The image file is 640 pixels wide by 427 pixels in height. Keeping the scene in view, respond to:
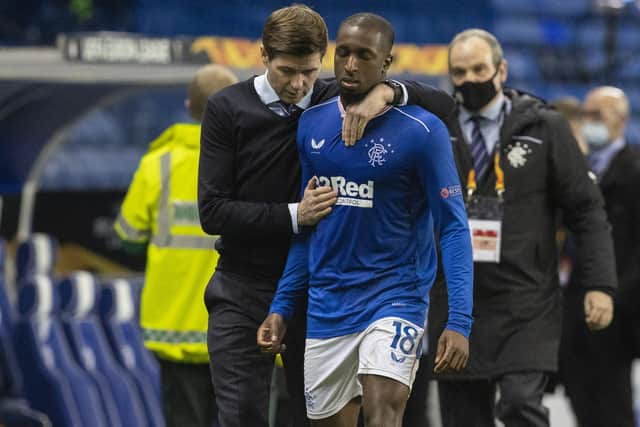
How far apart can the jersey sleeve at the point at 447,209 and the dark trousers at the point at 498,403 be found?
4.53 ft

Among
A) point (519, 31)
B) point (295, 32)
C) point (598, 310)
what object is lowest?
point (598, 310)

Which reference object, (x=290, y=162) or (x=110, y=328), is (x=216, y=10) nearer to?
(x=110, y=328)

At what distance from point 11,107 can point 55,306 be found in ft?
4.69

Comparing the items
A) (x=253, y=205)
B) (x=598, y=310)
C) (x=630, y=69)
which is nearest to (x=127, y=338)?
(x=598, y=310)

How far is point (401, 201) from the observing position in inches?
185

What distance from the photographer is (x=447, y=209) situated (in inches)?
182

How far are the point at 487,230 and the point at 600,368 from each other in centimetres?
249

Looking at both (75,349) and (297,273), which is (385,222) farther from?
(75,349)

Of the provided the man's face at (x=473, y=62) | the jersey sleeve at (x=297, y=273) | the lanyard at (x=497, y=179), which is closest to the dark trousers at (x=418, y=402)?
the lanyard at (x=497, y=179)

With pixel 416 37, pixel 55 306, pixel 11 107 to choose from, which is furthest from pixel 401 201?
pixel 416 37

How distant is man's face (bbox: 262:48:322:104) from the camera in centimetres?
482

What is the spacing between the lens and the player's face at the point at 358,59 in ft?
15.0

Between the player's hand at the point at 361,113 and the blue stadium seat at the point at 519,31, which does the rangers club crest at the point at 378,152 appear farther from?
the blue stadium seat at the point at 519,31

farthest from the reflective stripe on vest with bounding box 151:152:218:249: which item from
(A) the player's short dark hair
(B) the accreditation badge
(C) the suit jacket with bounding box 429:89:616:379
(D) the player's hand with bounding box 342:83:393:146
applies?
(A) the player's short dark hair
